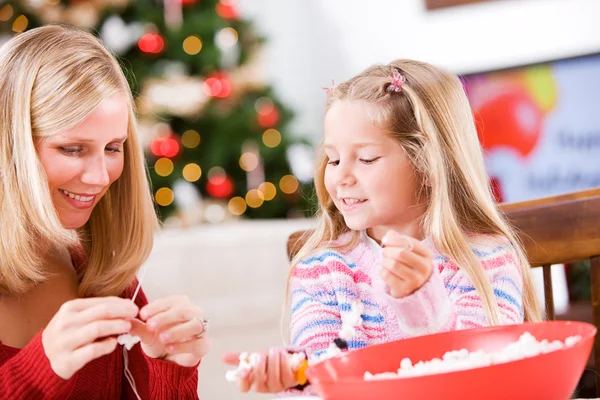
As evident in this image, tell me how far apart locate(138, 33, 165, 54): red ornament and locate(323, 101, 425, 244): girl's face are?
9.39ft

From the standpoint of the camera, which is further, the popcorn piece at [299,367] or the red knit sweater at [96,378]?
the red knit sweater at [96,378]

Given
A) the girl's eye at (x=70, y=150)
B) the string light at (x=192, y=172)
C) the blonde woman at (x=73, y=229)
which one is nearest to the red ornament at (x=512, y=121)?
the string light at (x=192, y=172)

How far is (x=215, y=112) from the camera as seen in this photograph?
414 cm

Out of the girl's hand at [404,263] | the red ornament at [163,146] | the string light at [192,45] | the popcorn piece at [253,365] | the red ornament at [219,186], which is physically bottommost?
the red ornament at [219,186]

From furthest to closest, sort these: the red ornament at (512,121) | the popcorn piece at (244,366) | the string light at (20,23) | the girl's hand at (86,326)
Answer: the string light at (20,23), the red ornament at (512,121), the girl's hand at (86,326), the popcorn piece at (244,366)

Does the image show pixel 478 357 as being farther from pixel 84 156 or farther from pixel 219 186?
pixel 219 186

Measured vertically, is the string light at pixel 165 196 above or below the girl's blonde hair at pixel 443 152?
below

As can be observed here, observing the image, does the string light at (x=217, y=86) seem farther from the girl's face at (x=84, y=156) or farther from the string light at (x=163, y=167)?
the girl's face at (x=84, y=156)

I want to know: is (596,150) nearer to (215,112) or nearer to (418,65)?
(215,112)

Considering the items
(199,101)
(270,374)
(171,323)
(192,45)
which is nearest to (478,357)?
(270,374)

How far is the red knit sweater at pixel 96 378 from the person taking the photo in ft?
3.54

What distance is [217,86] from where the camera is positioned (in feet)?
13.5

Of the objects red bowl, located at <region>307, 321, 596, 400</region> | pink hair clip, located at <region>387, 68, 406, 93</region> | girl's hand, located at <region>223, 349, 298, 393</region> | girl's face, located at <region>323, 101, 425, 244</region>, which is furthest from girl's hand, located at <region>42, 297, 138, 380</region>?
pink hair clip, located at <region>387, 68, 406, 93</region>

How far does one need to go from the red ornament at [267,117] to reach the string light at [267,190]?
31 centimetres
